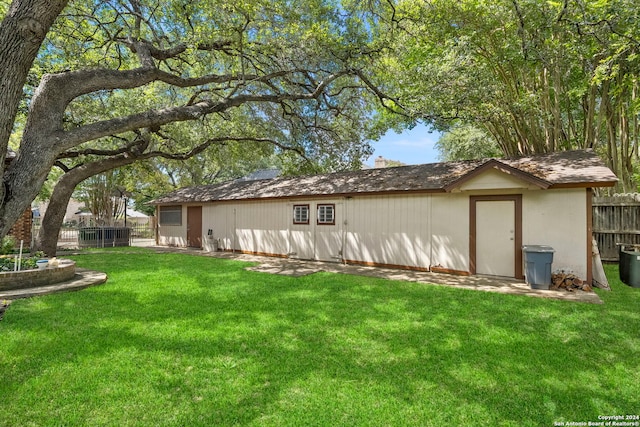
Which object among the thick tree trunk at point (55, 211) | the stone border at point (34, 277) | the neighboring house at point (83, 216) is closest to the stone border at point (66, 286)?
the stone border at point (34, 277)

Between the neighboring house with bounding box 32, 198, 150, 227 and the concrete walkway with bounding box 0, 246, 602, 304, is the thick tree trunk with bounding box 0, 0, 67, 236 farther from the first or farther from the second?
the neighboring house with bounding box 32, 198, 150, 227

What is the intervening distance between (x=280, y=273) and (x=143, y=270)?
3.71m

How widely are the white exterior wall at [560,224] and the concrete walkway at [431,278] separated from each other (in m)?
0.89

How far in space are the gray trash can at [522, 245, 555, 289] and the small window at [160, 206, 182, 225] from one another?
48.1ft

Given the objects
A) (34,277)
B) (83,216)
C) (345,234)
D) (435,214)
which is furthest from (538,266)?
(83,216)

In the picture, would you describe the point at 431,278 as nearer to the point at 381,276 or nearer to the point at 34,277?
the point at 381,276

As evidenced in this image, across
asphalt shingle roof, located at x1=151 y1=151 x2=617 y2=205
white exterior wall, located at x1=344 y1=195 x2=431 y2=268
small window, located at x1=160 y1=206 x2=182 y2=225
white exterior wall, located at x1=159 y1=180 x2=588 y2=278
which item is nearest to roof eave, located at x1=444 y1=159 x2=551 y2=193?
asphalt shingle roof, located at x1=151 y1=151 x2=617 y2=205

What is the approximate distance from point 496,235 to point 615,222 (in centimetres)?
420

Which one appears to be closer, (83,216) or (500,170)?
(500,170)

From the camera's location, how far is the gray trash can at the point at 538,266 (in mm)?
6750

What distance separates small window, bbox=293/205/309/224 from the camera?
11469 mm

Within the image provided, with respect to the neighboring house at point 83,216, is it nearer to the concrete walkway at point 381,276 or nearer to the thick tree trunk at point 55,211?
the thick tree trunk at point 55,211

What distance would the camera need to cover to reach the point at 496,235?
797 centimetres

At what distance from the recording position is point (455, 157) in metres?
21.0
